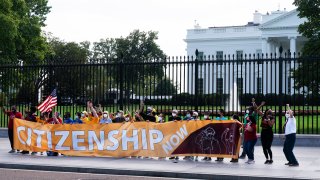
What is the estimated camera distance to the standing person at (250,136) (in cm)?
1452

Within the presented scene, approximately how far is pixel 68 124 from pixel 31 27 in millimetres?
28353

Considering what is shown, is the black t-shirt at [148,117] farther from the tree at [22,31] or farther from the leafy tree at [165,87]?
the tree at [22,31]

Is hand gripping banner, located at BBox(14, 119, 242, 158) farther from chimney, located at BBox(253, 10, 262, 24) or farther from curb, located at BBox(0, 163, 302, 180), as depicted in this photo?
chimney, located at BBox(253, 10, 262, 24)

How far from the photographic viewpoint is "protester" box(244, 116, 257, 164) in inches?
571

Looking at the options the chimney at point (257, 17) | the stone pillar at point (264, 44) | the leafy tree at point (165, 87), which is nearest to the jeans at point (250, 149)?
the leafy tree at point (165, 87)

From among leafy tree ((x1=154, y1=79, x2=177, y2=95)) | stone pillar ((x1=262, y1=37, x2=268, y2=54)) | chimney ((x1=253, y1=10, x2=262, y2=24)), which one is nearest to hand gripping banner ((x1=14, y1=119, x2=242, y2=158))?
leafy tree ((x1=154, y1=79, x2=177, y2=95))

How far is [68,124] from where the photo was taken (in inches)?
644

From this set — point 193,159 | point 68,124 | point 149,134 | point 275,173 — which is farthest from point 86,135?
point 275,173

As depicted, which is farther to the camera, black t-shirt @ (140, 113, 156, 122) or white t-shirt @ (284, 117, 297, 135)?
black t-shirt @ (140, 113, 156, 122)

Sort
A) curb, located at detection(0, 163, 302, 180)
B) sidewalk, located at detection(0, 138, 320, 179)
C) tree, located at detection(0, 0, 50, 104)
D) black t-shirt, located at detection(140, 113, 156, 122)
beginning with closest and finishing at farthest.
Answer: curb, located at detection(0, 163, 302, 180) < sidewalk, located at detection(0, 138, 320, 179) < black t-shirt, located at detection(140, 113, 156, 122) < tree, located at detection(0, 0, 50, 104)

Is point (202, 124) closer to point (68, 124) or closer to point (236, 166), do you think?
point (236, 166)

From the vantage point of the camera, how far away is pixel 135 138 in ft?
51.0

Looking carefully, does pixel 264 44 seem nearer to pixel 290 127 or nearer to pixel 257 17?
pixel 257 17

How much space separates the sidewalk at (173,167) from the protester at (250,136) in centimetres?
26
